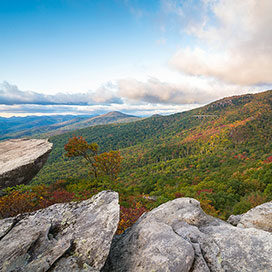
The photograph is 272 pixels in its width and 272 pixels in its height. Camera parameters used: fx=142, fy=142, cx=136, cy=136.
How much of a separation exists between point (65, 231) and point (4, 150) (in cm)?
1871

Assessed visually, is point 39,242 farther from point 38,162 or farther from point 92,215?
point 38,162

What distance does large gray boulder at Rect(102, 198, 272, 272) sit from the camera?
20.9ft

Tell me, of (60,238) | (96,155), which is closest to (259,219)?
(60,238)

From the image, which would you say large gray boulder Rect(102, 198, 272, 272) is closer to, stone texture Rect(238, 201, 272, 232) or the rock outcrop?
stone texture Rect(238, 201, 272, 232)

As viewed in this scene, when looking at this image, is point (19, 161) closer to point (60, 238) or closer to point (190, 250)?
point (60, 238)

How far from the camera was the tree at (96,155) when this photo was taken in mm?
27953

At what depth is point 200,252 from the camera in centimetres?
709

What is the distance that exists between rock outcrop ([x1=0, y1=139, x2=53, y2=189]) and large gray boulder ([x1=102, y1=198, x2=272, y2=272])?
40.1 feet

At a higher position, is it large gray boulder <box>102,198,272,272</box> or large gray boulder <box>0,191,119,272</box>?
large gray boulder <box>0,191,119,272</box>

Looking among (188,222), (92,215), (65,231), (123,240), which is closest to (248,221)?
(188,222)

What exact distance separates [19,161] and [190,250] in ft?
58.2

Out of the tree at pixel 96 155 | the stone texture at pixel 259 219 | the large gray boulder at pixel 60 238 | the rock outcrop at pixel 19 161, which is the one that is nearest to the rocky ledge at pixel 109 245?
the large gray boulder at pixel 60 238

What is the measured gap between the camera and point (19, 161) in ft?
50.6

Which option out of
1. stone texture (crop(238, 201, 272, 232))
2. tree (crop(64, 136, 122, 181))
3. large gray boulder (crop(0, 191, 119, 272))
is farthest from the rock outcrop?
stone texture (crop(238, 201, 272, 232))
